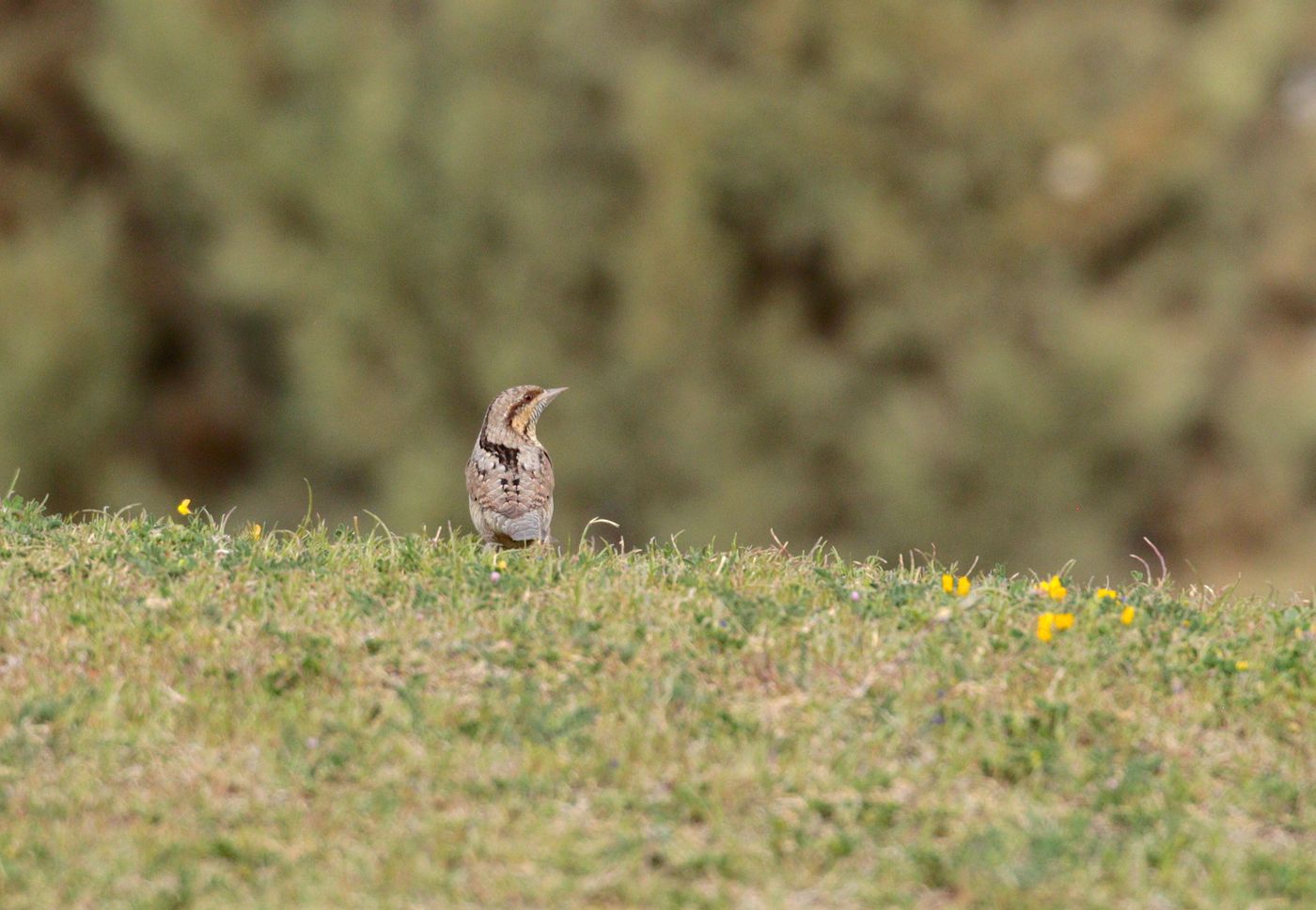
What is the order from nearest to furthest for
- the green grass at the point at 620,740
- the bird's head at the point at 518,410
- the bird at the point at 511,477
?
the green grass at the point at 620,740, the bird at the point at 511,477, the bird's head at the point at 518,410

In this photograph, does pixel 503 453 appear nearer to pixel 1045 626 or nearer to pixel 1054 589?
pixel 1054 589

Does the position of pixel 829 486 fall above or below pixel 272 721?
above

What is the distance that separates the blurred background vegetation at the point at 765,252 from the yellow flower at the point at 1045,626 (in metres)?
11.1

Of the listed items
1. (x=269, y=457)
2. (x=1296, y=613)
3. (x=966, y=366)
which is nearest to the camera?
(x=1296, y=613)

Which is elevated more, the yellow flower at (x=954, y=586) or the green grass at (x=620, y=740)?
the yellow flower at (x=954, y=586)

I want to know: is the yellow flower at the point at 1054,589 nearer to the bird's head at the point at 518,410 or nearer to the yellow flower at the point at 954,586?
the yellow flower at the point at 954,586

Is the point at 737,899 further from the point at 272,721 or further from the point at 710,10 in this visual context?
the point at 710,10

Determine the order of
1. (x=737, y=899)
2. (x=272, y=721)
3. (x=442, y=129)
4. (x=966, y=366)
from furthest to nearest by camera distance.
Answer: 1. (x=442, y=129)
2. (x=966, y=366)
3. (x=272, y=721)
4. (x=737, y=899)

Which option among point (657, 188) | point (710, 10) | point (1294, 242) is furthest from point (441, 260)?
point (1294, 242)

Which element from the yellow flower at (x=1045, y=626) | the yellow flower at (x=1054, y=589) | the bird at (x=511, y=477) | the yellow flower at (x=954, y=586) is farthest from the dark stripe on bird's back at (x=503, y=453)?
the yellow flower at (x=1045, y=626)

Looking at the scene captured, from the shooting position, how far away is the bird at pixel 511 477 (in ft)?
24.1

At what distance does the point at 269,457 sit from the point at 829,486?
720 cm

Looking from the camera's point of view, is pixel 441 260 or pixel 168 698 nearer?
pixel 168 698

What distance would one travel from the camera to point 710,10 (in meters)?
19.0
